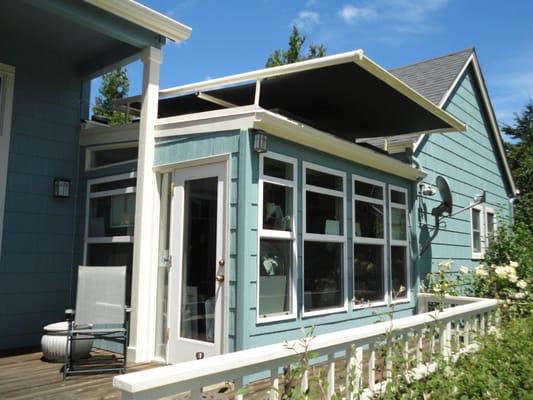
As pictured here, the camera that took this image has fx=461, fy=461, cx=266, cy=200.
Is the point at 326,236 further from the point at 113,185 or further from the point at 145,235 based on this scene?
the point at 113,185

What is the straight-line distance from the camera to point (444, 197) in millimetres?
7590

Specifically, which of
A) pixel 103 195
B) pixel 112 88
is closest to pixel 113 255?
pixel 103 195

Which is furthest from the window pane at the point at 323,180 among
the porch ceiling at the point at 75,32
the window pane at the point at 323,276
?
the porch ceiling at the point at 75,32

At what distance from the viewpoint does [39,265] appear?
580cm

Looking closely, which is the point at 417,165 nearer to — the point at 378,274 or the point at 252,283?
the point at 378,274

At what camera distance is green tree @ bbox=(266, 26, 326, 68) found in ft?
60.5

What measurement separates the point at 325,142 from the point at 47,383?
360 centimetres

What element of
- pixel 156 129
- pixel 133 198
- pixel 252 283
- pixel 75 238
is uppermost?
pixel 156 129

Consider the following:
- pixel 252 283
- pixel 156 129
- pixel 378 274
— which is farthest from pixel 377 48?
pixel 252 283

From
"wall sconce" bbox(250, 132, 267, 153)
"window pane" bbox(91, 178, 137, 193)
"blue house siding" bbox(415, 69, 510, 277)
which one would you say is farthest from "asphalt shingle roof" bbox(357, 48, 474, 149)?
"window pane" bbox(91, 178, 137, 193)

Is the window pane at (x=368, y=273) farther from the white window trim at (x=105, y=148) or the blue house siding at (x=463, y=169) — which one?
the white window trim at (x=105, y=148)

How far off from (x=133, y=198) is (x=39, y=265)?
5.12ft

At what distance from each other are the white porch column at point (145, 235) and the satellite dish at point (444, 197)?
4.80 metres

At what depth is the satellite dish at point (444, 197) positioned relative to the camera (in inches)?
298
